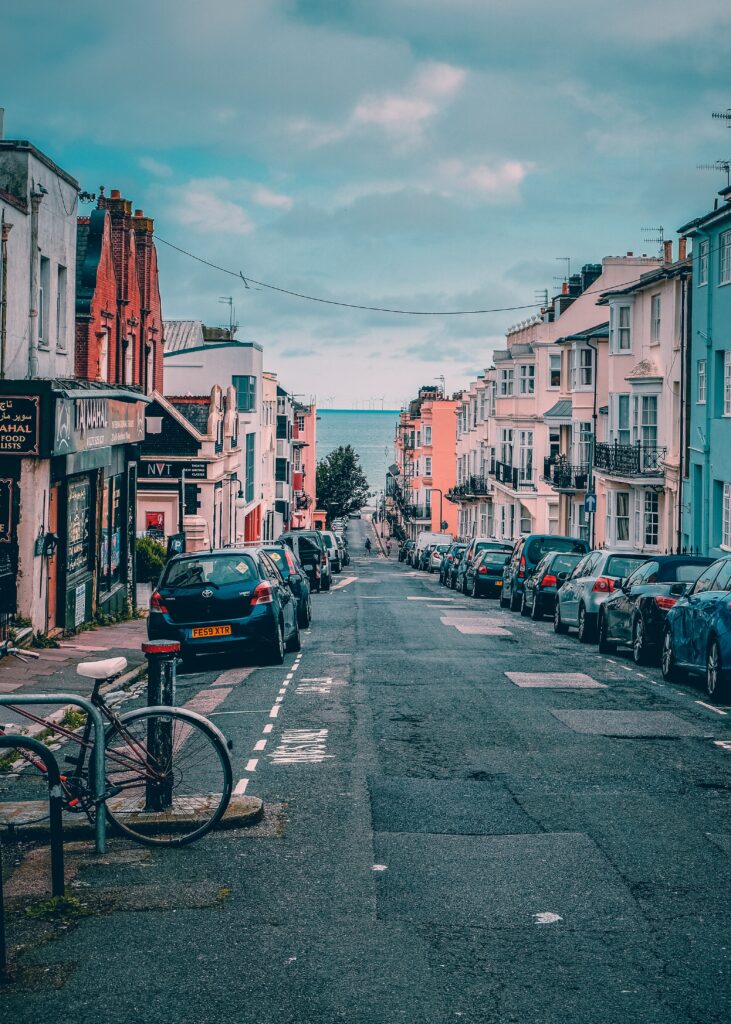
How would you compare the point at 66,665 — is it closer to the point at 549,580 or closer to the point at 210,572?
the point at 210,572

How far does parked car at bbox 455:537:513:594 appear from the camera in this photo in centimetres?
4072

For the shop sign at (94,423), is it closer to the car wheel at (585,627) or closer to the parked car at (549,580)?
the car wheel at (585,627)

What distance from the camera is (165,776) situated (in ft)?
25.6

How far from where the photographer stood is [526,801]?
8.78 m

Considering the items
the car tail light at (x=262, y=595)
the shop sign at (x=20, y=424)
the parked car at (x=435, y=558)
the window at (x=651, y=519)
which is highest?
the shop sign at (x=20, y=424)

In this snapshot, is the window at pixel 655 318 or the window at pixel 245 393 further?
the window at pixel 245 393

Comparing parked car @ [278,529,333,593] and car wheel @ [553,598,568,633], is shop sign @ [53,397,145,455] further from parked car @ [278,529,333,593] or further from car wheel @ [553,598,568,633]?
parked car @ [278,529,333,593]

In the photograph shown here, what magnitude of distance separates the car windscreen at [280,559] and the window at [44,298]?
5314 millimetres

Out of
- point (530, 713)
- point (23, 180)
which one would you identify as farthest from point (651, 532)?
point (530, 713)

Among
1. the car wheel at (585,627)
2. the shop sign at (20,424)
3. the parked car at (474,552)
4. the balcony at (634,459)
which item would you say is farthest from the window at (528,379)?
the shop sign at (20,424)

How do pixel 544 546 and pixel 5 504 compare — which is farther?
pixel 544 546

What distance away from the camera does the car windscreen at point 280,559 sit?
885 inches

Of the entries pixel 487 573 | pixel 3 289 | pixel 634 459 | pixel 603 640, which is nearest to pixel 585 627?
pixel 603 640

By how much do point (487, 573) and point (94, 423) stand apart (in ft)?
62.2
